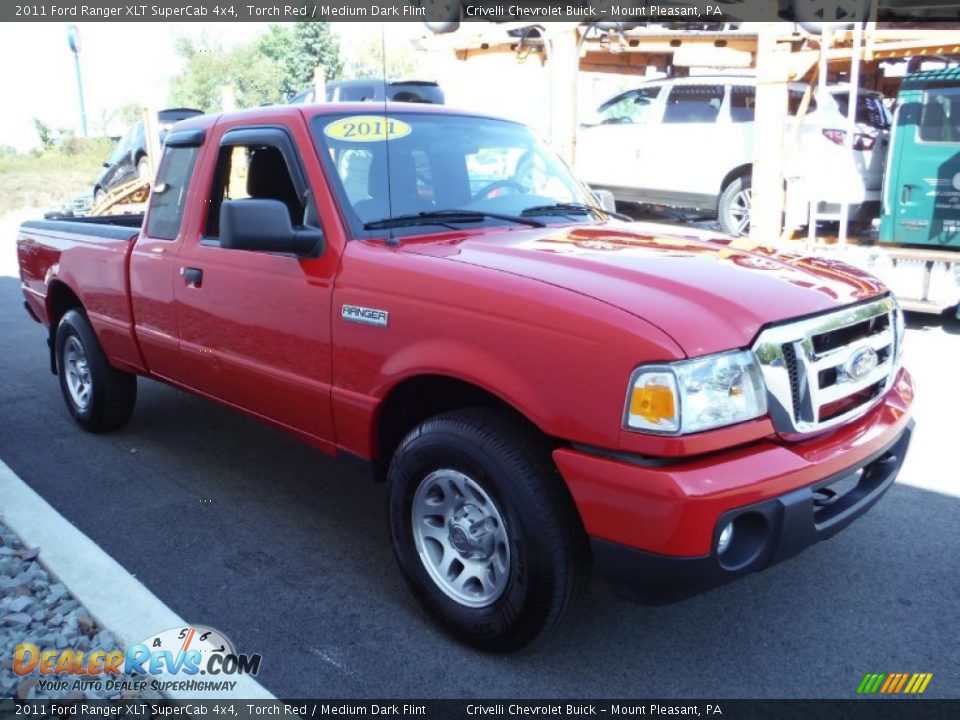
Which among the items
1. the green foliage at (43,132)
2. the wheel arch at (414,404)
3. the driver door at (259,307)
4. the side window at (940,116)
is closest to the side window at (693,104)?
the side window at (940,116)

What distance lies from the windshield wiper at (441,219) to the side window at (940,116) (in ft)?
18.7

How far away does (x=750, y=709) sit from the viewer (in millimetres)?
2684

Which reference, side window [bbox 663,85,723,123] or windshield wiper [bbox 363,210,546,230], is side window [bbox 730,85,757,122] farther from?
windshield wiper [bbox 363,210,546,230]

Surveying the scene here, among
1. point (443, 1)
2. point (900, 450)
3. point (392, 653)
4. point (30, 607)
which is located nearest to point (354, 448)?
point (392, 653)

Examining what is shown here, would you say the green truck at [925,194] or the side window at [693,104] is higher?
the side window at [693,104]

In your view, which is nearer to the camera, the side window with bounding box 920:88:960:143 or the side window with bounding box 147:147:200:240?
the side window with bounding box 147:147:200:240

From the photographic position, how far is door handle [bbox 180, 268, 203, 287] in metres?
3.99

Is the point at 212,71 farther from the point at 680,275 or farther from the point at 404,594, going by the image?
the point at 680,275

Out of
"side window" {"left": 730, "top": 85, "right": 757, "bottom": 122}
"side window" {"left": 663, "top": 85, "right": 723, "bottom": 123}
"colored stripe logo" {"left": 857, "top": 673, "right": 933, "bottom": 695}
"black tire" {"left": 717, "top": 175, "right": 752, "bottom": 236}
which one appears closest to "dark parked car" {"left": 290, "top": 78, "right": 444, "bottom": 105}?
"side window" {"left": 663, "top": 85, "right": 723, "bottom": 123}

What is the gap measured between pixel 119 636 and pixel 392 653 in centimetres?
93

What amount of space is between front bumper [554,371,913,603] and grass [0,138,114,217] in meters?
23.2

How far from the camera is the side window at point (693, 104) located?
33.8 feet

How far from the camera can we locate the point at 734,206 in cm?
1020

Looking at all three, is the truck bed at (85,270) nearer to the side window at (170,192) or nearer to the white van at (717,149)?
the side window at (170,192)
